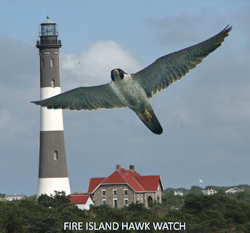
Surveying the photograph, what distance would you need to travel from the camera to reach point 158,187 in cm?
7106

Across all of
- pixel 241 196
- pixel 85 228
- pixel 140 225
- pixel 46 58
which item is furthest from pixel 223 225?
pixel 241 196

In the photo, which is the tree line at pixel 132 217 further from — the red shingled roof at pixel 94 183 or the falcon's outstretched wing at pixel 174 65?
the falcon's outstretched wing at pixel 174 65

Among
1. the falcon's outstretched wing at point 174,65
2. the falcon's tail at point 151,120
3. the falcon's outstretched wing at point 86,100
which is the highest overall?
the falcon's outstretched wing at point 174,65

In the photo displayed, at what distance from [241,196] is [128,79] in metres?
75.8

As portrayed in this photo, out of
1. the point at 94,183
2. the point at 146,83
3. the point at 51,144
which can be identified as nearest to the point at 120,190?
the point at 94,183

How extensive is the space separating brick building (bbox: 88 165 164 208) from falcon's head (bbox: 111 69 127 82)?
55.7 metres

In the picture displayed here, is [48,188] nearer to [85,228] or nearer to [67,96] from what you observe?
[85,228]

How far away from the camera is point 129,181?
226 ft

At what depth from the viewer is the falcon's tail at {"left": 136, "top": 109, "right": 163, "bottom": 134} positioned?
10587 millimetres

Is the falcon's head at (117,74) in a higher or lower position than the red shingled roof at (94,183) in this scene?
lower

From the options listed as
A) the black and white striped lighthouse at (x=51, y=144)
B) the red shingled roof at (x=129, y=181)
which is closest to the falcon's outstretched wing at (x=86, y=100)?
the black and white striped lighthouse at (x=51, y=144)

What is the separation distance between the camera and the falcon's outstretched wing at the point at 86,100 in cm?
1179

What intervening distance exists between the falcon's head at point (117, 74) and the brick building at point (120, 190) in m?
55.7

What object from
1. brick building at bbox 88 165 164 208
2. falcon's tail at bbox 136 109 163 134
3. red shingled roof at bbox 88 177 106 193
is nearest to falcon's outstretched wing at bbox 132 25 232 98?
falcon's tail at bbox 136 109 163 134
